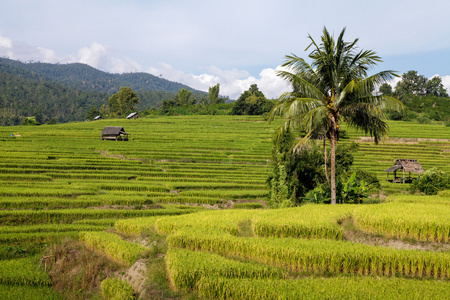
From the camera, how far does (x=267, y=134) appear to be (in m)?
51.8

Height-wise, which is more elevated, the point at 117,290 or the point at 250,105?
the point at 250,105

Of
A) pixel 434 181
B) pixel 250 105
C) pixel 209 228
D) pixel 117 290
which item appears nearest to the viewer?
pixel 117 290

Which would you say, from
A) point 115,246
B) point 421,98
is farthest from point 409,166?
point 421,98

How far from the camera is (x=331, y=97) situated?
1166 centimetres

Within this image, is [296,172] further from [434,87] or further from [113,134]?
[434,87]

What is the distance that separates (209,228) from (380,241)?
4.30 m

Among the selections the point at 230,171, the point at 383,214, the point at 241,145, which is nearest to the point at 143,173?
the point at 230,171

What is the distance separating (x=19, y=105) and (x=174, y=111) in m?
65.2

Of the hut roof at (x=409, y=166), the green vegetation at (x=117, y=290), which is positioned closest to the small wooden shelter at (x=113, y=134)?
the hut roof at (x=409, y=166)

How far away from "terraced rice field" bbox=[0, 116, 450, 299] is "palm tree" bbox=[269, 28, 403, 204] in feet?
10.7

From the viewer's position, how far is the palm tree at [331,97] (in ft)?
35.8

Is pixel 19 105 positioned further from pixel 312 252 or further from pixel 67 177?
pixel 312 252

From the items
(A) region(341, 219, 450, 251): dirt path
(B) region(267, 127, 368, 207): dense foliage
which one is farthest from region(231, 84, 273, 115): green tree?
(A) region(341, 219, 450, 251): dirt path

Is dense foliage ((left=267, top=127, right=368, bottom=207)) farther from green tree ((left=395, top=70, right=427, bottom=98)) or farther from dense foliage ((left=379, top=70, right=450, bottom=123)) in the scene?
green tree ((left=395, top=70, right=427, bottom=98))
